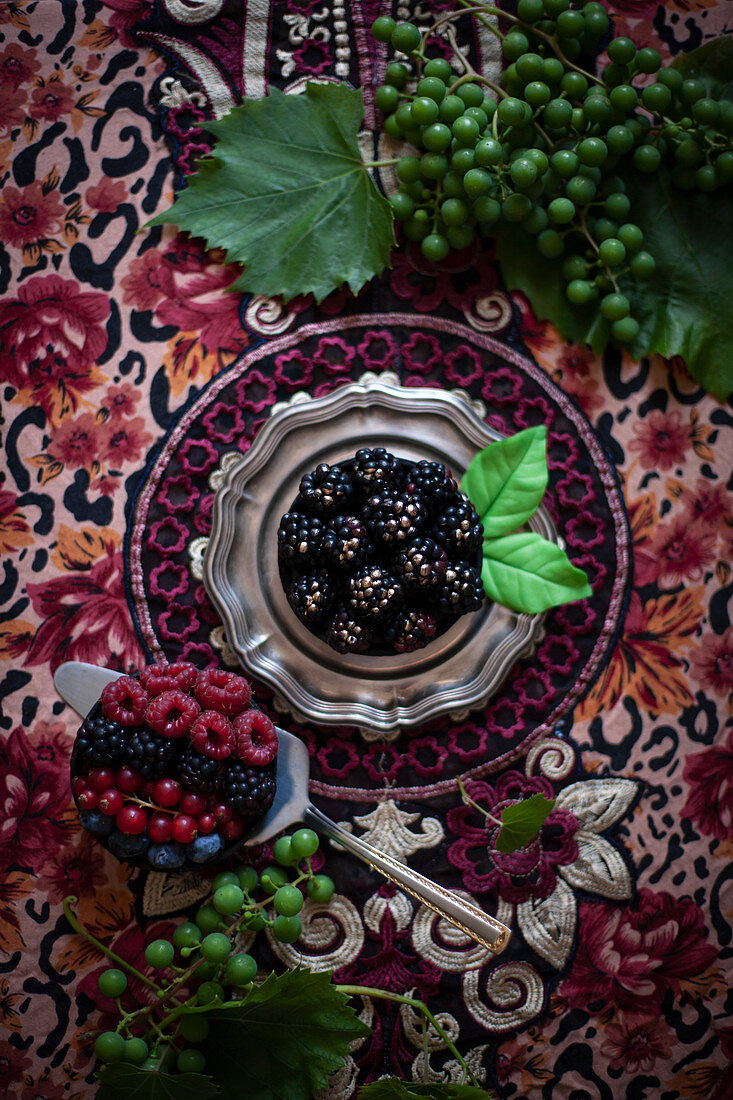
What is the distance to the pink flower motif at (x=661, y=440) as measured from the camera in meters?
0.93

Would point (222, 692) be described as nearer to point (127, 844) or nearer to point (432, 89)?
point (127, 844)

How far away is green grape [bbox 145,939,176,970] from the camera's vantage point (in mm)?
777

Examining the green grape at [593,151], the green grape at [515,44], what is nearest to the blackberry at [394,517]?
the green grape at [593,151]

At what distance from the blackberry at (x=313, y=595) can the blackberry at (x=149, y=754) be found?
173 mm

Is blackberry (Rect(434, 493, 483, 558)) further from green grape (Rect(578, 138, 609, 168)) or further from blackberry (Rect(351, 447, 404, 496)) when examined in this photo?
green grape (Rect(578, 138, 609, 168))

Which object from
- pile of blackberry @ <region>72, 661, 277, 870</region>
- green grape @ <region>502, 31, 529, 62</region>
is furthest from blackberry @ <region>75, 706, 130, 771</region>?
green grape @ <region>502, 31, 529, 62</region>

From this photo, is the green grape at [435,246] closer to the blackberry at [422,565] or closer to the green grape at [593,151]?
the green grape at [593,151]

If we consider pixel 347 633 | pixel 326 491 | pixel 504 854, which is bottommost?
pixel 504 854

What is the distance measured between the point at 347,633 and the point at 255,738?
0.44ft

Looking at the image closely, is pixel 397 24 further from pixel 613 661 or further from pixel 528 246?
pixel 613 661

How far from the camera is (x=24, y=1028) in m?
0.83

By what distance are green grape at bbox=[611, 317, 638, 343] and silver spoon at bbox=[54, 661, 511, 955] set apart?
58cm

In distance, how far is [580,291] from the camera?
88 cm

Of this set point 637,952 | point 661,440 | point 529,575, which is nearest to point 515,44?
point 661,440
